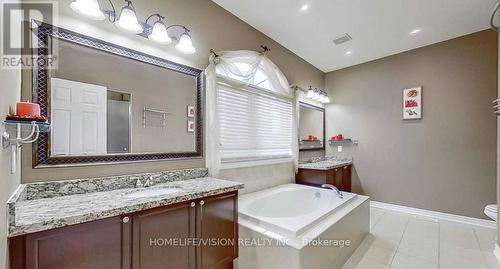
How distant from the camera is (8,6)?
972mm

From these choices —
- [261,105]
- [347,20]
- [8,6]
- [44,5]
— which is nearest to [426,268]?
[261,105]

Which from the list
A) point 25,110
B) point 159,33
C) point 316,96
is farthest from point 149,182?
point 316,96

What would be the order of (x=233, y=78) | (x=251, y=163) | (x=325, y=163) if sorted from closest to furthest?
(x=233, y=78), (x=251, y=163), (x=325, y=163)

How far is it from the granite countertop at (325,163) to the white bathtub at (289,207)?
47 cm

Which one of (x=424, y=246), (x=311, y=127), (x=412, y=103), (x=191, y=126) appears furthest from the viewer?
(x=311, y=127)

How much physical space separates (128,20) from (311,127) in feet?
10.9

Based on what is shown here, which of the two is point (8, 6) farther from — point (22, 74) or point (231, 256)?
point (231, 256)

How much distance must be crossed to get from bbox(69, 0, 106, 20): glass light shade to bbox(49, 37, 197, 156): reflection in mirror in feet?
0.75

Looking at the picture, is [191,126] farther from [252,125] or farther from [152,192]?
[252,125]

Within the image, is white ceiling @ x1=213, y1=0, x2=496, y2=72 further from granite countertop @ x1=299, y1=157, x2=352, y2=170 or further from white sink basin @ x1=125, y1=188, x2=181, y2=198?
A: white sink basin @ x1=125, y1=188, x2=181, y2=198

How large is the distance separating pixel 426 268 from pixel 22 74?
138 inches

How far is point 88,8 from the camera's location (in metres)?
1.42

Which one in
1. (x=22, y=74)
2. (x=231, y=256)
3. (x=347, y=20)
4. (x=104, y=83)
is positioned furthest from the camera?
(x=347, y=20)

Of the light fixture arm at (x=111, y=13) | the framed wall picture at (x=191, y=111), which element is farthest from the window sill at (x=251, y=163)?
the light fixture arm at (x=111, y=13)
